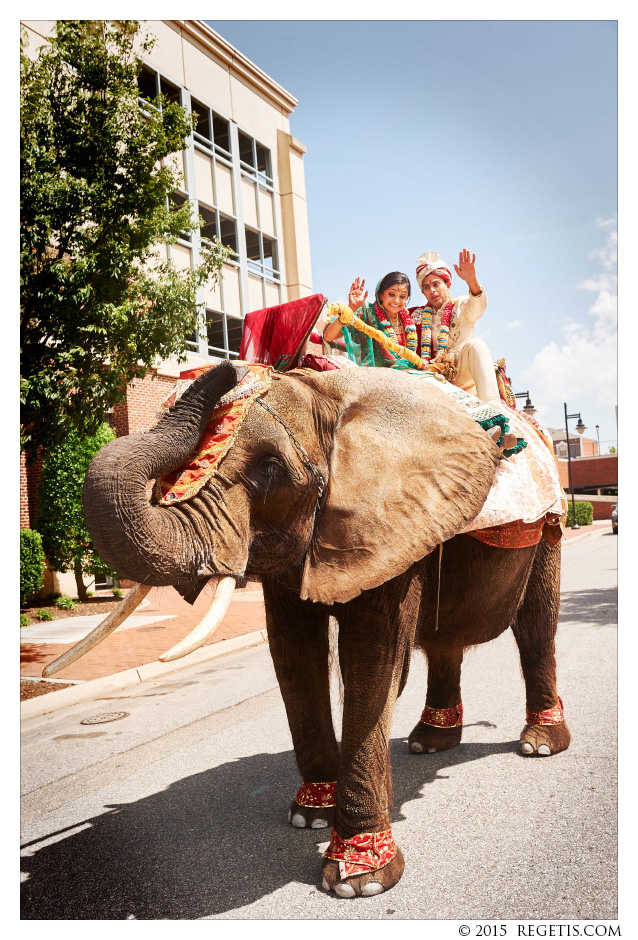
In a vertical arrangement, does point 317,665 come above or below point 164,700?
above

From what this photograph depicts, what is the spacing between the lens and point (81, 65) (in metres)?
6.09

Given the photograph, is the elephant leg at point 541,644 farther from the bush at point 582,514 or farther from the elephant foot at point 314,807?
the bush at point 582,514

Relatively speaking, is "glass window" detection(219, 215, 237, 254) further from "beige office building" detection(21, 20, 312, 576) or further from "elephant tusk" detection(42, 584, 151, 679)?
"elephant tusk" detection(42, 584, 151, 679)

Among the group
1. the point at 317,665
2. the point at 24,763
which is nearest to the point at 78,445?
the point at 24,763

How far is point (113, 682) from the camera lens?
22.4 feet

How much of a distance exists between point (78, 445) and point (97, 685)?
6.27 metres

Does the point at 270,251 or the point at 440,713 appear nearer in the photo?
the point at 440,713

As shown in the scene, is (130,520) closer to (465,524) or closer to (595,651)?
(465,524)

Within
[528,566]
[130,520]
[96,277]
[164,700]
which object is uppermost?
[96,277]

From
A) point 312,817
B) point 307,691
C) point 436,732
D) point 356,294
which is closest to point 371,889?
point 312,817

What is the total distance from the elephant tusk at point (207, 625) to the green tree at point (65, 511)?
404 inches

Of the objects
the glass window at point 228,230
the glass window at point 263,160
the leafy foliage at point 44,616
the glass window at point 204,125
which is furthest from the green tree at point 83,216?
the glass window at point 228,230

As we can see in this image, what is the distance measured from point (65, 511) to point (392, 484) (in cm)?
1052

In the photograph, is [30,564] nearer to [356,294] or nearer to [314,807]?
[314,807]
